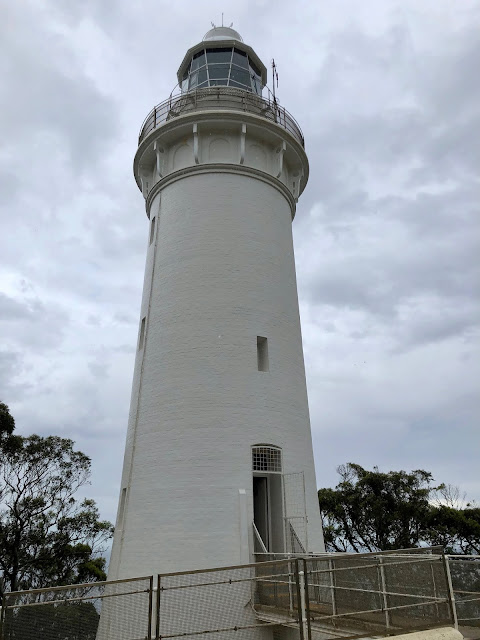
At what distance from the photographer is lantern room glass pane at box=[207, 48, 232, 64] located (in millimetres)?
21188

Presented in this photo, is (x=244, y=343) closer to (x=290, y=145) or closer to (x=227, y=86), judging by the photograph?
(x=290, y=145)

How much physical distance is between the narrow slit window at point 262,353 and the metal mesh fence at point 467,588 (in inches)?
291

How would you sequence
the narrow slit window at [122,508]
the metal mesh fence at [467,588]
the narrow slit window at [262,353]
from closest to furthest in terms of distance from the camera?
1. the metal mesh fence at [467,588]
2. the narrow slit window at [122,508]
3. the narrow slit window at [262,353]

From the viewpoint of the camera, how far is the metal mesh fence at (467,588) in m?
9.34

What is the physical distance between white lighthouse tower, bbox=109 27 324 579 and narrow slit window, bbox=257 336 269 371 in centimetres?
4

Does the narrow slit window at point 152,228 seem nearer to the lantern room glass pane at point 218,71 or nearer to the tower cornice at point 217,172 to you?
the tower cornice at point 217,172

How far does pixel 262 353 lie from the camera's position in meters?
15.9

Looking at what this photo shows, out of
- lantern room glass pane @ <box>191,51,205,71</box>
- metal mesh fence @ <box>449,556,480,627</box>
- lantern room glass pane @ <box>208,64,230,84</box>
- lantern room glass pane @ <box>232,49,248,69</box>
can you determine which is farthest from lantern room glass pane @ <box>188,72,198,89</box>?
metal mesh fence @ <box>449,556,480,627</box>

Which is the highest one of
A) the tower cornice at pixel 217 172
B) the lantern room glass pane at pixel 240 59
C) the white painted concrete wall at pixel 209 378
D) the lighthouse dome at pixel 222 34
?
the lighthouse dome at pixel 222 34

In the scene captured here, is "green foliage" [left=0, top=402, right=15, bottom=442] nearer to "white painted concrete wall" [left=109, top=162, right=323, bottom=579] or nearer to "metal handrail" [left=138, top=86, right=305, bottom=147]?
"white painted concrete wall" [left=109, top=162, right=323, bottom=579]

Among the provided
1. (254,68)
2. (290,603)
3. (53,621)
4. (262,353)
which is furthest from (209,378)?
(254,68)

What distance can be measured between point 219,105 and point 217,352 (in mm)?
8964

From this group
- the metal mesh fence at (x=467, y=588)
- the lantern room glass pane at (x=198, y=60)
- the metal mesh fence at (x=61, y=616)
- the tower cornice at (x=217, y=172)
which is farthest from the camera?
the lantern room glass pane at (x=198, y=60)

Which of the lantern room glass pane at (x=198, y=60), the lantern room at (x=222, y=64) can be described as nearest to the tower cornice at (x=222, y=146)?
the lantern room at (x=222, y=64)
